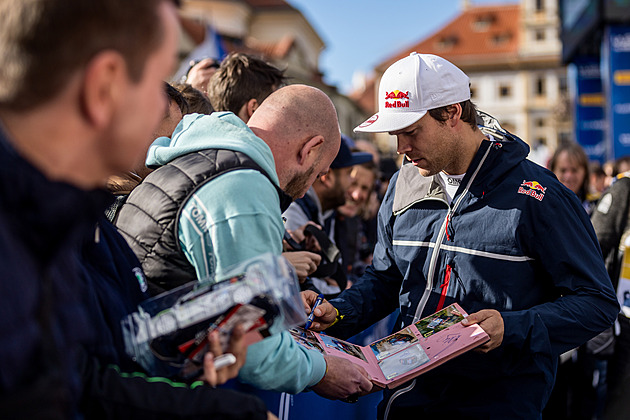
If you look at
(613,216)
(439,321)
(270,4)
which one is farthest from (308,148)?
(270,4)

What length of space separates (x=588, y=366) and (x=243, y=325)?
5.06m

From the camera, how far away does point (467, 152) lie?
2.99 metres

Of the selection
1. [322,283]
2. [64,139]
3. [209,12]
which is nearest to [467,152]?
[322,283]

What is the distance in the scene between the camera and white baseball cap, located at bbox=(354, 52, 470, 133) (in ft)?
9.70

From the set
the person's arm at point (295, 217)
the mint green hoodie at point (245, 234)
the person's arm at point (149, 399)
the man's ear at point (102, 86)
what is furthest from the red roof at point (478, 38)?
the man's ear at point (102, 86)

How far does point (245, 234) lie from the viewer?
1.93m

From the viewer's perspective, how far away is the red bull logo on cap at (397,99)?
2973 mm

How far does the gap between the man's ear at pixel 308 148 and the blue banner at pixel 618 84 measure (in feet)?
36.9

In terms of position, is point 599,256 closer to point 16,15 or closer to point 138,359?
point 138,359

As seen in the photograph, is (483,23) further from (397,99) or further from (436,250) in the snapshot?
(436,250)

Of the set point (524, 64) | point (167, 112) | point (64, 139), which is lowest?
point (524, 64)

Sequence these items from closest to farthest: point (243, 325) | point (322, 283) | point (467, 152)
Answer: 1. point (243, 325)
2. point (467, 152)
3. point (322, 283)

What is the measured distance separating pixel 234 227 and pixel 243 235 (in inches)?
1.4

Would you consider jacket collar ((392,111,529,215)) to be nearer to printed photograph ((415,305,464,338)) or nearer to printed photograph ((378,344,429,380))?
printed photograph ((415,305,464,338))
